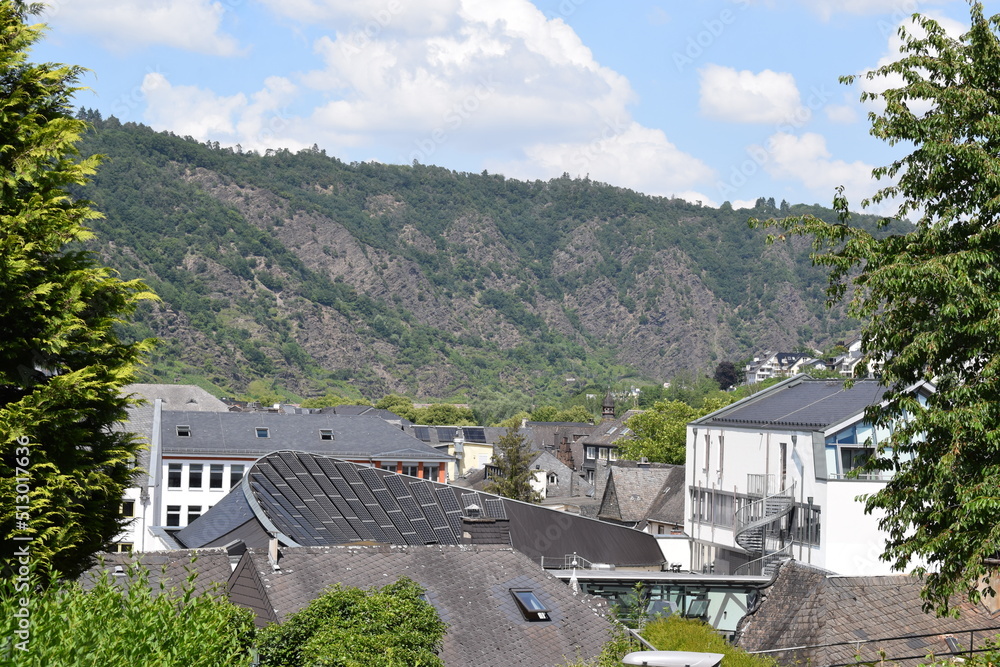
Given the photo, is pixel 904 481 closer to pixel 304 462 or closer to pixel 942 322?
pixel 942 322

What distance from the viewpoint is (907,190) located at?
706 inches

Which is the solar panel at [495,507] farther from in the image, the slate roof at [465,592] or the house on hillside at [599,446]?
the house on hillside at [599,446]

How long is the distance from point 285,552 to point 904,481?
547 inches

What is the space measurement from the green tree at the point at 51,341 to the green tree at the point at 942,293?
37.4 feet

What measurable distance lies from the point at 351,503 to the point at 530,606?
60.3ft

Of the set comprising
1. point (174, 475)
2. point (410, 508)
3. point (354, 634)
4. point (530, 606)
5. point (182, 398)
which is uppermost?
point (182, 398)

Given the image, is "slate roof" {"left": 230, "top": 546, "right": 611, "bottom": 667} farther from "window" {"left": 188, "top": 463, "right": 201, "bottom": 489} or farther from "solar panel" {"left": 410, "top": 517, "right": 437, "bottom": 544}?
"window" {"left": 188, "top": 463, "right": 201, "bottom": 489}

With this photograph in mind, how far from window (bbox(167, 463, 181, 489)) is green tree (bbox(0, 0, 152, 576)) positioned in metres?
61.5

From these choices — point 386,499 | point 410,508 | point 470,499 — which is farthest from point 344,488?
point 470,499

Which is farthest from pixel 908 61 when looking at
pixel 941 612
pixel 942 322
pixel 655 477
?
pixel 655 477

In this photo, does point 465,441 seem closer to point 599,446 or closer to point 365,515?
point 599,446

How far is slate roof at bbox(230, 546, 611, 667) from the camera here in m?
22.9

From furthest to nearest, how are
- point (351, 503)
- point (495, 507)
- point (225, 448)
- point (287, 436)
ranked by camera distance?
1. point (287, 436)
2. point (225, 448)
3. point (495, 507)
4. point (351, 503)

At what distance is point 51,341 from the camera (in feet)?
42.1
